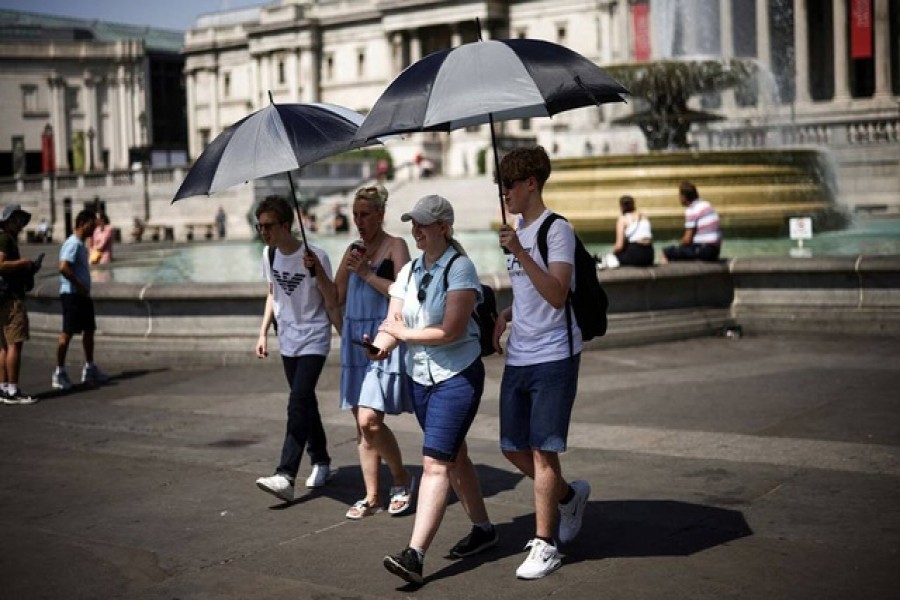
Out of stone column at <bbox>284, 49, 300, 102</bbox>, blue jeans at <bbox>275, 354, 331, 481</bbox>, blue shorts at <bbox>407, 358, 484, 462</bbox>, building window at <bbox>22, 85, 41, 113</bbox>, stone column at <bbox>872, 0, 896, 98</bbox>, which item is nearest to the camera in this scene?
blue shorts at <bbox>407, 358, 484, 462</bbox>

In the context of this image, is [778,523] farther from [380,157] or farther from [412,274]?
[380,157]

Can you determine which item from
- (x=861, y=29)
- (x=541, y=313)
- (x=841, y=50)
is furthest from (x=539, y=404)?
(x=841, y=50)

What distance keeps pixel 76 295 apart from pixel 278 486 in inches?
245

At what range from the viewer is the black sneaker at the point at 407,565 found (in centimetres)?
604

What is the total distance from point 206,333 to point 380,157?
61.7 meters

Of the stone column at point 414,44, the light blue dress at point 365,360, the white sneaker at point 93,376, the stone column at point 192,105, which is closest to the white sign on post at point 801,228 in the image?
the white sneaker at point 93,376

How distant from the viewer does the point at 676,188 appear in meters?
22.7

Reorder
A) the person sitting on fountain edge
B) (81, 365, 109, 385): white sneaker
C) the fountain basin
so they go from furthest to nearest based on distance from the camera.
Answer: the fountain basin
the person sitting on fountain edge
(81, 365, 109, 385): white sneaker

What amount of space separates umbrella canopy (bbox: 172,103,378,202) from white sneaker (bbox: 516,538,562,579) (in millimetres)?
→ 2600

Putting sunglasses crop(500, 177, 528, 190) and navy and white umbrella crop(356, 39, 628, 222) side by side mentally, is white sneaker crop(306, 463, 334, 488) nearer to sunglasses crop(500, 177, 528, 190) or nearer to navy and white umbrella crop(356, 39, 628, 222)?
navy and white umbrella crop(356, 39, 628, 222)

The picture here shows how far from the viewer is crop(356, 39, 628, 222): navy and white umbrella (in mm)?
6301

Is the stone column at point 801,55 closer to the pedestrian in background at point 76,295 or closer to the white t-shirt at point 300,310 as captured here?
the pedestrian in background at point 76,295

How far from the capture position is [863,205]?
4266cm

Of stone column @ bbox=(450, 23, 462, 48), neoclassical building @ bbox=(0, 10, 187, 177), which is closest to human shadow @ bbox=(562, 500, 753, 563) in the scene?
stone column @ bbox=(450, 23, 462, 48)
